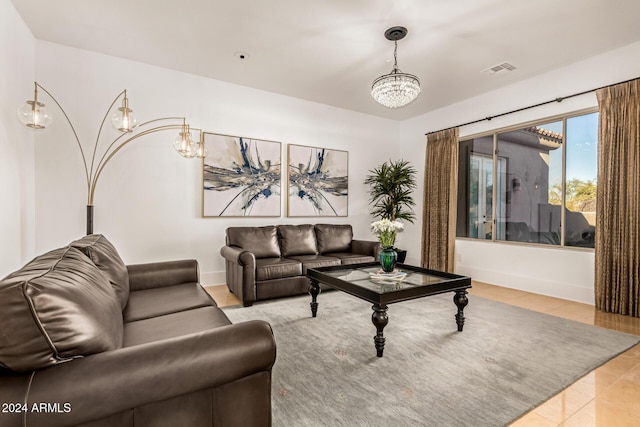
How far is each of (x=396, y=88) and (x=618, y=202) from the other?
2.77 m

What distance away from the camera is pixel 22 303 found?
905 mm

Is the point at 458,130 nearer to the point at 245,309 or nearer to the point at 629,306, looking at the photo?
the point at 629,306

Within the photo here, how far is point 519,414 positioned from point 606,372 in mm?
1010

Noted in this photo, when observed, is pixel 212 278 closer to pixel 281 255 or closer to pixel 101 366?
pixel 281 255

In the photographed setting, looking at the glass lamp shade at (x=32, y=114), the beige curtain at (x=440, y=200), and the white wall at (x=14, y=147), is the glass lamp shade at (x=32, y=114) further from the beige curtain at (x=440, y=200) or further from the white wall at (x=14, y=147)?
the beige curtain at (x=440, y=200)

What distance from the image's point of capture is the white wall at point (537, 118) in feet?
12.1

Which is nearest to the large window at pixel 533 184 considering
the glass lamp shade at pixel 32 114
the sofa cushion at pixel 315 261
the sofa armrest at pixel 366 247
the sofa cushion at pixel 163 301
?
the sofa armrest at pixel 366 247

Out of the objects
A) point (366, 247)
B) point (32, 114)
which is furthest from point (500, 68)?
point (32, 114)

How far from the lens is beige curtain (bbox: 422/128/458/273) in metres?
5.22

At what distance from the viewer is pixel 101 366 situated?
970 mm

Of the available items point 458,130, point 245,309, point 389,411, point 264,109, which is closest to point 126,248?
point 245,309

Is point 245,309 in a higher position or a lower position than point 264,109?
lower

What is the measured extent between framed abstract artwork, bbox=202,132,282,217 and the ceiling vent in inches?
122

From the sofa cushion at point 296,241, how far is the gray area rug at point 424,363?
3.63 feet
